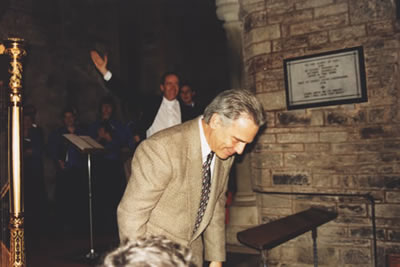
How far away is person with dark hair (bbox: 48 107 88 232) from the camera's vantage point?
5785 millimetres

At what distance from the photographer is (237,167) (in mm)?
4766

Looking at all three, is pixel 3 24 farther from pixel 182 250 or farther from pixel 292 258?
pixel 182 250

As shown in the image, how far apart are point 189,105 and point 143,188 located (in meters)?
2.85

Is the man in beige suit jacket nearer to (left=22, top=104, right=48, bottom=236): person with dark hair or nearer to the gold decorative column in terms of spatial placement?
the gold decorative column

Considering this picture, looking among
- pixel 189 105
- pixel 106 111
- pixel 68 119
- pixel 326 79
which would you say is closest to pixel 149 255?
pixel 326 79

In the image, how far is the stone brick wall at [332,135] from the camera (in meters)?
3.62

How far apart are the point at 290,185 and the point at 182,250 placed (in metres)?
3.32

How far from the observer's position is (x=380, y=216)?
3674 mm

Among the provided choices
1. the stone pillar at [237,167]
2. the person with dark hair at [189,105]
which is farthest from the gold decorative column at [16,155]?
the stone pillar at [237,167]

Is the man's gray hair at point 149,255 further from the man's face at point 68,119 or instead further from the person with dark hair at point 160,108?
the man's face at point 68,119

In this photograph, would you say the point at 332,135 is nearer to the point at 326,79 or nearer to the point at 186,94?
the point at 326,79

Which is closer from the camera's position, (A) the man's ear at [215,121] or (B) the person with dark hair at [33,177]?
(A) the man's ear at [215,121]

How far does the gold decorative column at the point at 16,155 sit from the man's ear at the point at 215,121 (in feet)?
3.37

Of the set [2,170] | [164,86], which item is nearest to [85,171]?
[2,170]
